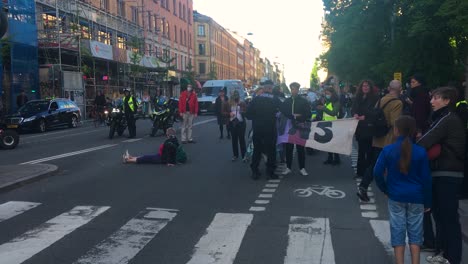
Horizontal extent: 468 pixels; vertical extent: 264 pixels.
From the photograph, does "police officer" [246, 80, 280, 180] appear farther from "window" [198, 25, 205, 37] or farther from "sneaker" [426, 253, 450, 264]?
"window" [198, 25, 205, 37]

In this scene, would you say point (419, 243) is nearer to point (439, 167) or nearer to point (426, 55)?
point (439, 167)

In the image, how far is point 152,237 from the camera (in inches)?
238

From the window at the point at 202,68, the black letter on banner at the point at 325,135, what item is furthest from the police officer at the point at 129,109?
the window at the point at 202,68

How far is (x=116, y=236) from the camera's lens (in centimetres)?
607

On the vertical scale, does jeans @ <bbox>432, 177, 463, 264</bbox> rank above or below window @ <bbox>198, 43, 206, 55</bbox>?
below

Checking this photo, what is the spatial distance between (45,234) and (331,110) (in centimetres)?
811

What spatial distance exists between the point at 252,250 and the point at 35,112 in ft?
68.5

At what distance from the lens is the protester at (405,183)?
4.59m

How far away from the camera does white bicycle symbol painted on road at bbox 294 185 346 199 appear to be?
8477 mm

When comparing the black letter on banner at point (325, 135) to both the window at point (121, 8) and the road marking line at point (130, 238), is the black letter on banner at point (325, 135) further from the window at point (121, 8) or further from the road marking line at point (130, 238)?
the window at point (121, 8)

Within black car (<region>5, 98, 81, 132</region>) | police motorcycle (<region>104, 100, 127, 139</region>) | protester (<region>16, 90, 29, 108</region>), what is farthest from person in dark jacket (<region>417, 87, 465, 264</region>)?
protester (<region>16, 90, 29, 108</region>)

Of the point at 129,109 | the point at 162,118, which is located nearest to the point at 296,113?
the point at 129,109

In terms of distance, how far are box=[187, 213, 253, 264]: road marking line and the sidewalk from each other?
408 cm

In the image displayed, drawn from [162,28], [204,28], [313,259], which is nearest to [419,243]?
[313,259]
